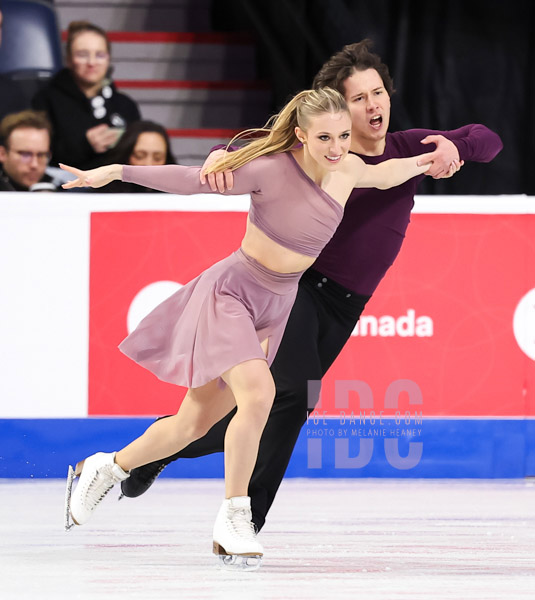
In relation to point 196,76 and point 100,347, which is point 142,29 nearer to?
point 196,76

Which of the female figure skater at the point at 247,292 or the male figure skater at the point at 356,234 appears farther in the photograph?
the male figure skater at the point at 356,234

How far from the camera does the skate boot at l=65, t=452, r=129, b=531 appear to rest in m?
3.10

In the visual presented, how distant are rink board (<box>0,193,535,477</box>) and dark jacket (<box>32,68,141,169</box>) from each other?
116 cm

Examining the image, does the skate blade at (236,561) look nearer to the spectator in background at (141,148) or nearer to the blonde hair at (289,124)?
the blonde hair at (289,124)

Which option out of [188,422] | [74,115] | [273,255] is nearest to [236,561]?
[188,422]

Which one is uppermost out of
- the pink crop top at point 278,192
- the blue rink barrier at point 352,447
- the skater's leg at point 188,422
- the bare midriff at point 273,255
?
the pink crop top at point 278,192

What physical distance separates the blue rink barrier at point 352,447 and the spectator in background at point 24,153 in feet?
4.34

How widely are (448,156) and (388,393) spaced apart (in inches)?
59.0

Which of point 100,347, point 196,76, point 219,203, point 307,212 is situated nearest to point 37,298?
point 100,347

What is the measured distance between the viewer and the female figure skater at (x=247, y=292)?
9.01 ft

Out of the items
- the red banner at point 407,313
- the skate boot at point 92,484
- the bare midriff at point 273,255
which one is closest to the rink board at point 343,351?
the red banner at point 407,313

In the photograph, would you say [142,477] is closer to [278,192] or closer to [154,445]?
[154,445]
